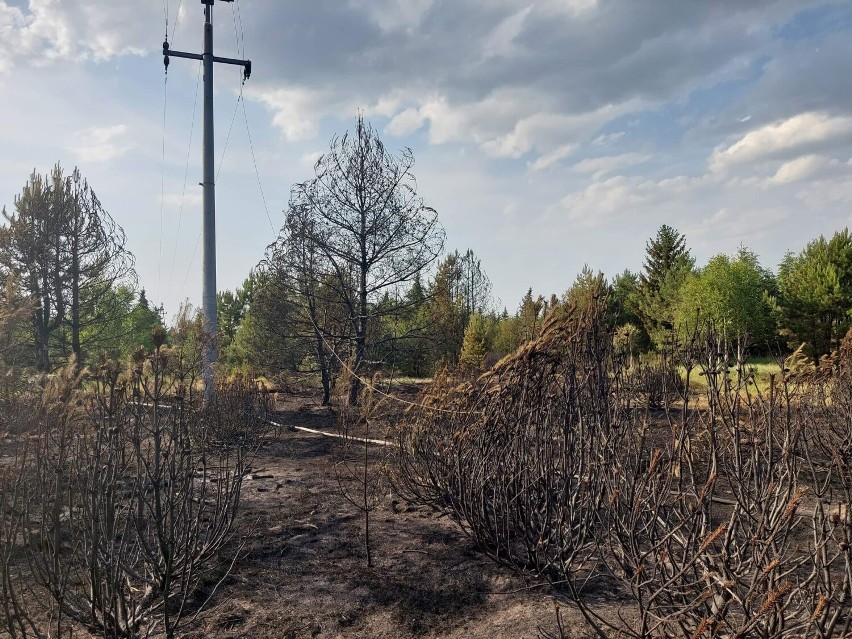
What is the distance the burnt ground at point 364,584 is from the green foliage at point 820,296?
25695 mm

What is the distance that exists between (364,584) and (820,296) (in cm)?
2852

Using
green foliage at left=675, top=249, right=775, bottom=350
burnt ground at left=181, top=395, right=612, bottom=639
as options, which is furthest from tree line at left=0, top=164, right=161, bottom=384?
green foliage at left=675, top=249, right=775, bottom=350

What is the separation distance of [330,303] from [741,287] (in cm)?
2134

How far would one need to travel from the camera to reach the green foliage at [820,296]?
2592 centimetres

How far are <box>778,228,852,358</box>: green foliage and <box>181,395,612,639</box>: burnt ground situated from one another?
25695 millimetres

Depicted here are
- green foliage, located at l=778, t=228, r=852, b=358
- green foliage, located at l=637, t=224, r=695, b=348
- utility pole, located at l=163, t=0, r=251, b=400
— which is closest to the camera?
utility pole, located at l=163, t=0, r=251, b=400

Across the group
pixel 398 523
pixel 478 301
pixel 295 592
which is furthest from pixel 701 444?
pixel 478 301

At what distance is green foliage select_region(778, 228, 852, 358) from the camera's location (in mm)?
25922

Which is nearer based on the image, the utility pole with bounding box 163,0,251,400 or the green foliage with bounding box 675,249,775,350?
the utility pole with bounding box 163,0,251,400

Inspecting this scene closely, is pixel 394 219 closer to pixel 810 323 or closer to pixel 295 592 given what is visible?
pixel 295 592

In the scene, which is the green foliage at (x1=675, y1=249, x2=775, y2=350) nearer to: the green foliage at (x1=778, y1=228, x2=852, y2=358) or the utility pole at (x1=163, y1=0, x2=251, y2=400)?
the green foliage at (x1=778, y1=228, x2=852, y2=358)

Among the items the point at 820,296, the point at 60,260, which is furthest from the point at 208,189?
the point at 820,296

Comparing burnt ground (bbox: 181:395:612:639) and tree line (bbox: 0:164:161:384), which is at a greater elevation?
tree line (bbox: 0:164:161:384)

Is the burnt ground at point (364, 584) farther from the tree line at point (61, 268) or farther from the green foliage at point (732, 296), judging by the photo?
the green foliage at point (732, 296)
